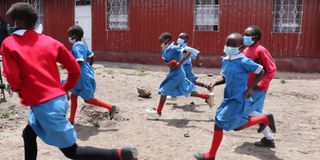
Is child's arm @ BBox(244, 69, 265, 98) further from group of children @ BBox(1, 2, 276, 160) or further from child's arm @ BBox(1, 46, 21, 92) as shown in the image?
child's arm @ BBox(1, 46, 21, 92)

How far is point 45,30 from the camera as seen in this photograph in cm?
1475

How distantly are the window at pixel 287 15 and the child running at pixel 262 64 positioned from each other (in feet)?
24.7

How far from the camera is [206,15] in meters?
12.1

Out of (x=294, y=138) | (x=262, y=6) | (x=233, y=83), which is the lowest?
(x=294, y=138)

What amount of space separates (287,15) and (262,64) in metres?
7.75

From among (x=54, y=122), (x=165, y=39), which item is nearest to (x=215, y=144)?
(x=54, y=122)

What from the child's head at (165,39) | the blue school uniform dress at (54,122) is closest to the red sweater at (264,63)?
the child's head at (165,39)

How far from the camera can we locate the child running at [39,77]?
2672 millimetres

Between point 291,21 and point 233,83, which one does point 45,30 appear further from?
point 233,83

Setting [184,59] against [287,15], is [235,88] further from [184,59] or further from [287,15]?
[287,15]

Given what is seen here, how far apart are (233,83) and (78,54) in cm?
206

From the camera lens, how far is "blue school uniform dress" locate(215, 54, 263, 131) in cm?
375

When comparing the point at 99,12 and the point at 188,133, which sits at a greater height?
the point at 99,12

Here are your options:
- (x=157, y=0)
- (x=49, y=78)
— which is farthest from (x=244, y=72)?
(x=157, y=0)
